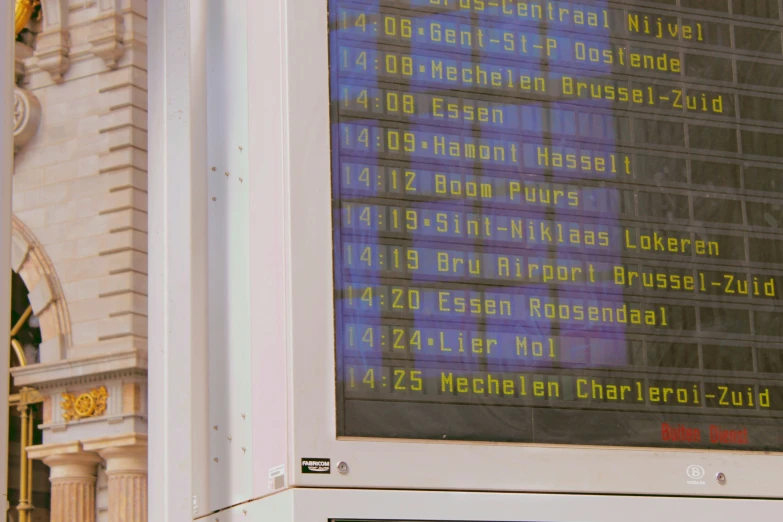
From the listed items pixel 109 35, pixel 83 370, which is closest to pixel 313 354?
pixel 83 370

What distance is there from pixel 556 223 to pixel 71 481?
10.1 metres

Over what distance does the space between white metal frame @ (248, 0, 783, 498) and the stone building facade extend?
9.36 metres

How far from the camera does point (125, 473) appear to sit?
11.9 meters

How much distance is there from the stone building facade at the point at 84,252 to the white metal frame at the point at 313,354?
9.36 metres

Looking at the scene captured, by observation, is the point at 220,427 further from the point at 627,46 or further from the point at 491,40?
the point at 627,46

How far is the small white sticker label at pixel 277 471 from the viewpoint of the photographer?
2.48m

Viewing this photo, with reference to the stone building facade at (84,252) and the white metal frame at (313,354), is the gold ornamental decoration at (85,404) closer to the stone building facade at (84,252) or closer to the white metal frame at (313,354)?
the stone building facade at (84,252)

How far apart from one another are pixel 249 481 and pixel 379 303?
461 millimetres

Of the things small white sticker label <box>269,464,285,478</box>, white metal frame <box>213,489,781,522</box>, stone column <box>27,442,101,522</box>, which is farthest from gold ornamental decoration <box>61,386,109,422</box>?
small white sticker label <box>269,464,285,478</box>

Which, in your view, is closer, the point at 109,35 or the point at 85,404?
the point at 85,404

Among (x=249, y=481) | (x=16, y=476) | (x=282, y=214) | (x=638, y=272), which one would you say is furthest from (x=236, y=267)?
(x=16, y=476)

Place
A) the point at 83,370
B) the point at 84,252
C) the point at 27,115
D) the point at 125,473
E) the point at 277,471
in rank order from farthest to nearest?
1. the point at 27,115
2. the point at 84,252
3. the point at 83,370
4. the point at 125,473
5. the point at 277,471

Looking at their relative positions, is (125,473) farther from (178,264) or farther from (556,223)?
(556,223)

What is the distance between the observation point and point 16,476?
12.9m
